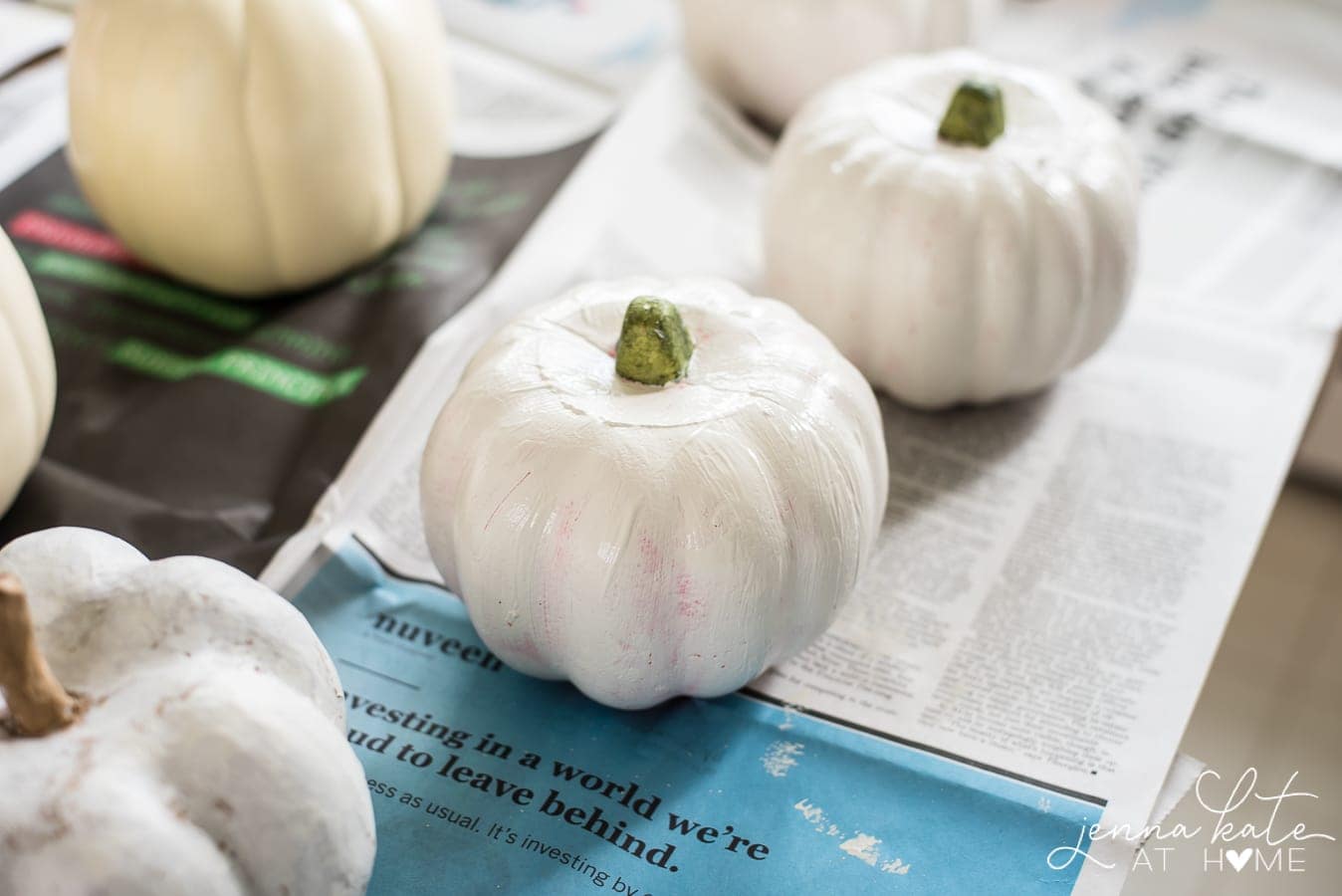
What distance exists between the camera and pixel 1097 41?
1436 millimetres

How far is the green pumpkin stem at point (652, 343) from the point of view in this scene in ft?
2.33

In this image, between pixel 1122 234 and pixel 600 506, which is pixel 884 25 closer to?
pixel 1122 234

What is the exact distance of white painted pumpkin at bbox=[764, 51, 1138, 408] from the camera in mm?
898

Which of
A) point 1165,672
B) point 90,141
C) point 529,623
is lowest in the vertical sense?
point 1165,672

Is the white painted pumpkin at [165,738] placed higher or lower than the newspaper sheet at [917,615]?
higher

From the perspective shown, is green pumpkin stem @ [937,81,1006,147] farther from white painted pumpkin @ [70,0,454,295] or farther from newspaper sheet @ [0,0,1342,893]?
white painted pumpkin @ [70,0,454,295]

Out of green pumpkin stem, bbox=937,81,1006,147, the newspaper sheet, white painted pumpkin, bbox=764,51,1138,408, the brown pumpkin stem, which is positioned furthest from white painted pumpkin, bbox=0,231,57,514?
green pumpkin stem, bbox=937,81,1006,147

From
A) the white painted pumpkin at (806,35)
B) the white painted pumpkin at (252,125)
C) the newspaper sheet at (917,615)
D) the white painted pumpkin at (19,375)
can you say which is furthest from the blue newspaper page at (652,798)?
the white painted pumpkin at (806,35)

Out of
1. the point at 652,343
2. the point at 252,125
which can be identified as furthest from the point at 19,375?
the point at 652,343

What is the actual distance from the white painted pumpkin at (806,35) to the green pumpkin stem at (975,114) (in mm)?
310

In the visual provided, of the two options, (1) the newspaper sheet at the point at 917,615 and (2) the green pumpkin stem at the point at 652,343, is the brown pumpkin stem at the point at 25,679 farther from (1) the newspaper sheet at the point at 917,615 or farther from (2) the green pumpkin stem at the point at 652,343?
(2) the green pumpkin stem at the point at 652,343

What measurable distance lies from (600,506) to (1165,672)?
0.40 metres

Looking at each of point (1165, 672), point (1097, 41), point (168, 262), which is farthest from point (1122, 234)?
point (168, 262)

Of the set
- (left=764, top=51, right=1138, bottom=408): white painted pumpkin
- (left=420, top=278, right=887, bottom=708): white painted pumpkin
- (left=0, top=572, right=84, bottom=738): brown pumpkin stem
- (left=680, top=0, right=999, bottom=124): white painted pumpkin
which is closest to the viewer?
(left=0, top=572, right=84, bottom=738): brown pumpkin stem
